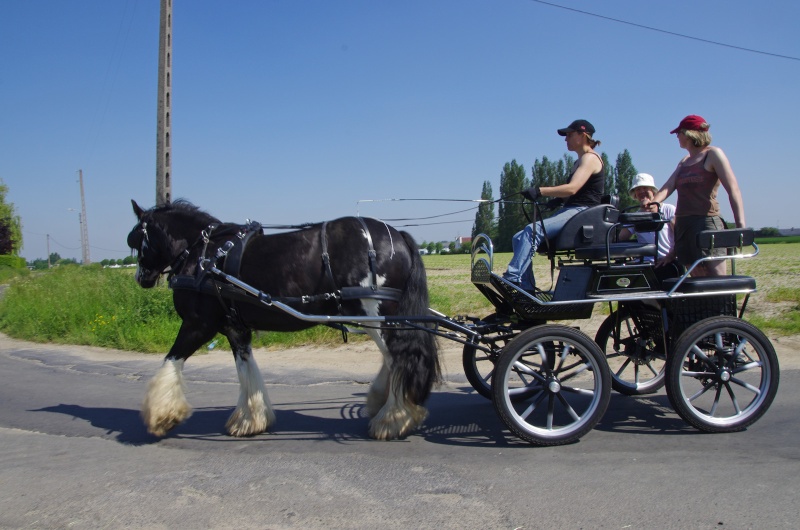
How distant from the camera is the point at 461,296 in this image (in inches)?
516

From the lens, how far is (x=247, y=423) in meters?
4.60

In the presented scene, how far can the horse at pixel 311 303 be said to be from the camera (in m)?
4.39

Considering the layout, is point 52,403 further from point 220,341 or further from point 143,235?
point 220,341

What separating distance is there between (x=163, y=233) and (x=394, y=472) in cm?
281

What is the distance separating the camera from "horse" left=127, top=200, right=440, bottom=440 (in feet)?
14.4

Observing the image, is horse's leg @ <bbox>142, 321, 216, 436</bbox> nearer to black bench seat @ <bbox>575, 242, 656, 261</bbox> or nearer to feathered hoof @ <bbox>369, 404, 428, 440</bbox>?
feathered hoof @ <bbox>369, 404, 428, 440</bbox>

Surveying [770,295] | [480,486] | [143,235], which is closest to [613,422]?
[480,486]

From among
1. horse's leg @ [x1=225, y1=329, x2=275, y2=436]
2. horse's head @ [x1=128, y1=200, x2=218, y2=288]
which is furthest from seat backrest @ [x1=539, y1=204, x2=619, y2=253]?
horse's head @ [x1=128, y1=200, x2=218, y2=288]

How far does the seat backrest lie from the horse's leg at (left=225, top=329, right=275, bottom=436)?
254 centimetres

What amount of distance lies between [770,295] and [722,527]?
27.7 ft

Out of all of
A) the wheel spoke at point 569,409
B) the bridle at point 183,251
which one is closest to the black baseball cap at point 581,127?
the wheel spoke at point 569,409

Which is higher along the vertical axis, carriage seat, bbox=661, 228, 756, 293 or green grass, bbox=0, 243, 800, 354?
carriage seat, bbox=661, 228, 756, 293

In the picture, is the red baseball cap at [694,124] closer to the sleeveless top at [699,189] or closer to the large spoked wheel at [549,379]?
the sleeveless top at [699,189]

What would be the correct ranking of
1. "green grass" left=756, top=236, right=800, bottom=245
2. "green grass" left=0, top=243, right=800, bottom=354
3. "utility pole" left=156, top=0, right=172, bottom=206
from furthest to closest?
"green grass" left=756, top=236, right=800, bottom=245 → "utility pole" left=156, top=0, right=172, bottom=206 → "green grass" left=0, top=243, right=800, bottom=354
